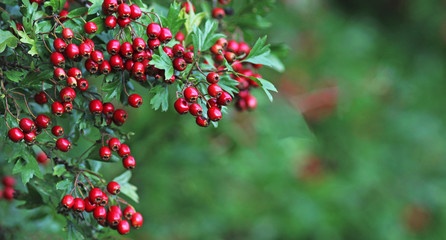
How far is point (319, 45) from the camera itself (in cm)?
399

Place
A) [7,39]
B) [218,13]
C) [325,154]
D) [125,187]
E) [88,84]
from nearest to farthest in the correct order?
[7,39] → [88,84] → [125,187] → [218,13] → [325,154]

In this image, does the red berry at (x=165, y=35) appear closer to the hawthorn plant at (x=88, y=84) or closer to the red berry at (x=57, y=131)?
the hawthorn plant at (x=88, y=84)

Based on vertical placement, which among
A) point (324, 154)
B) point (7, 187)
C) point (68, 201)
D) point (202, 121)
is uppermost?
point (202, 121)

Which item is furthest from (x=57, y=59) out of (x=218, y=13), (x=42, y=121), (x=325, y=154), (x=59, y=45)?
(x=325, y=154)

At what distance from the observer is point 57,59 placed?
3.72ft

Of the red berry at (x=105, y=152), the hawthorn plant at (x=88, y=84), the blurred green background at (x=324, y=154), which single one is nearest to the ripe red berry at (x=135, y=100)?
the hawthorn plant at (x=88, y=84)

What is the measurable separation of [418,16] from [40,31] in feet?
12.2

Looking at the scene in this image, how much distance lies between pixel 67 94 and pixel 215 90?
0.27m

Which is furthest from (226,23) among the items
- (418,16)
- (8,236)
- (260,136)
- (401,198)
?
(418,16)

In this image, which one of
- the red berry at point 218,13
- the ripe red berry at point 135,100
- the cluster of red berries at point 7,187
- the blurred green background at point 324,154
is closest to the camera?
the ripe red berry at point 135,100

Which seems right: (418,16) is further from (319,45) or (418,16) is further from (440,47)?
(319,45)

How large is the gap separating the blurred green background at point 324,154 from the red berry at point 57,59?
1.42 meters

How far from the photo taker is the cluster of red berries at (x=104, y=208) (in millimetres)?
1224

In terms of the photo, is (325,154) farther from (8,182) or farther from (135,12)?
(135,12)
